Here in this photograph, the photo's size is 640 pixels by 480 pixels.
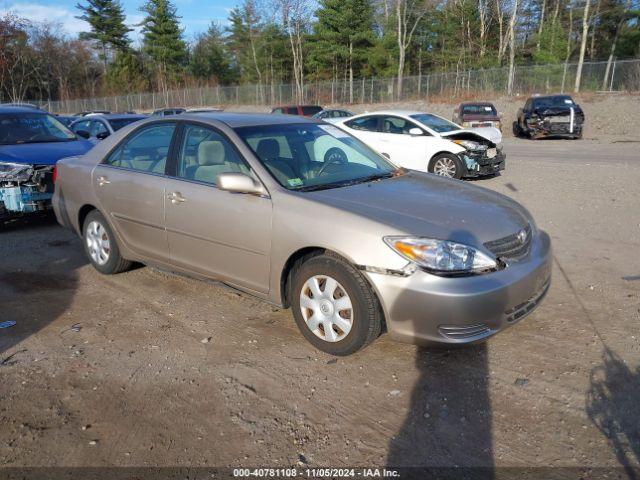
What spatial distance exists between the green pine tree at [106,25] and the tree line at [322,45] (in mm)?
124

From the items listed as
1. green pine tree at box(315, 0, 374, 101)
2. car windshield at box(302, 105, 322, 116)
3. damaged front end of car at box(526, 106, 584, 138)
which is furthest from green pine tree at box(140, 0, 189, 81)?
damaged front end of car at box(526, 106, 584, 138)

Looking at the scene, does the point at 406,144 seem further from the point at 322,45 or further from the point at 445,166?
the point at 322,45

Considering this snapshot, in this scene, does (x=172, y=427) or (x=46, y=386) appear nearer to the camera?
(x=172, y=427)

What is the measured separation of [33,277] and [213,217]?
8.41 ft

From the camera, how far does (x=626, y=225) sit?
711cm

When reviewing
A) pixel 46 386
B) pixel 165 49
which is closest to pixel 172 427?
pixel 46 386

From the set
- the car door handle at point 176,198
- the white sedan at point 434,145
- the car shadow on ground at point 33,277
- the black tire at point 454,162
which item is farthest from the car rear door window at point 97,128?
the car door handle at point 176,198

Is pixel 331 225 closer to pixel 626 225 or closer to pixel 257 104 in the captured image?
pixel 626 225

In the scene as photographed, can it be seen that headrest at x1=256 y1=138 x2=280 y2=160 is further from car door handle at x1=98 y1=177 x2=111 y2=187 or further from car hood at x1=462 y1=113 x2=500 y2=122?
car hood at x1=462 y1=113 x2=500 y2=122

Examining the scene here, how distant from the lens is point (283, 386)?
3.41 metres

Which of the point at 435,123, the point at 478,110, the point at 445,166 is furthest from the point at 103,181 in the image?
the point at 478,110

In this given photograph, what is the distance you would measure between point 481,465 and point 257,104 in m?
49.7

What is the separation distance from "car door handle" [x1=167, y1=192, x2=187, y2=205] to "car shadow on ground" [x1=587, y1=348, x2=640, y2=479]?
10.6 feet

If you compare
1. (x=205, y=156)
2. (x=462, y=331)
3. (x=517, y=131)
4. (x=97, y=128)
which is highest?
(x=205, y=156)
